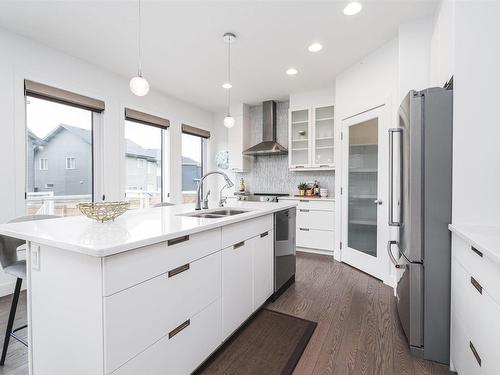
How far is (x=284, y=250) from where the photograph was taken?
8.75ft

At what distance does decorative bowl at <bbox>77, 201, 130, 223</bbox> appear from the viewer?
143cm

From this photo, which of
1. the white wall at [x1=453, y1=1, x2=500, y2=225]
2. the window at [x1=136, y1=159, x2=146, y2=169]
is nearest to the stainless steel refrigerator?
the white wall at [x1=453, y1=1, x2=500, y2=225]

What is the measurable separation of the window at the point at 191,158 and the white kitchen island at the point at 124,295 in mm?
3662

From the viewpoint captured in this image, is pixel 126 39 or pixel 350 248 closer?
pixel 126 39

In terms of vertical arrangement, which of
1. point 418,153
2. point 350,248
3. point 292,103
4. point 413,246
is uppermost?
point 292,103

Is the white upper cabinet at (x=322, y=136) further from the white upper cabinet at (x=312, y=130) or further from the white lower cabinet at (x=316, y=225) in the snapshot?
the white lower cabinet at (x=316, y=225)

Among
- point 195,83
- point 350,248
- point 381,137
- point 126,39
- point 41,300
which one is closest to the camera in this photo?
point 41,300

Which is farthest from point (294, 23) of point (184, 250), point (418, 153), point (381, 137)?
point (184, 250)

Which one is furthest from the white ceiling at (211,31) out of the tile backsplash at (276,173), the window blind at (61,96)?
the tile backsplash at (276,173)

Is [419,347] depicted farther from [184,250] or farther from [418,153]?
[184,250]

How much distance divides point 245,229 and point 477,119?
164 cm

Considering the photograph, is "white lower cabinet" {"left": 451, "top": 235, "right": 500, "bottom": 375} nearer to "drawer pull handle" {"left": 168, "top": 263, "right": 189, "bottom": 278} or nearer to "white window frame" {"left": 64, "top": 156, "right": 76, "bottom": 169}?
"drawer pull handle" {"left": 168, "top": 263, "right": 189, "bottom": 278}

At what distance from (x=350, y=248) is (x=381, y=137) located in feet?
5.05

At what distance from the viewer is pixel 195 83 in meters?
4.05
